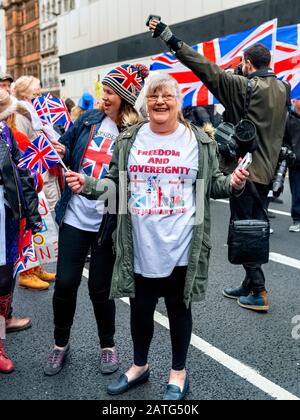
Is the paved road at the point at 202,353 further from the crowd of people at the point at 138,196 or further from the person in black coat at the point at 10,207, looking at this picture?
the person in black coat at the point at 10,207

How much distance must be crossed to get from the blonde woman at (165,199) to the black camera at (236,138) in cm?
83

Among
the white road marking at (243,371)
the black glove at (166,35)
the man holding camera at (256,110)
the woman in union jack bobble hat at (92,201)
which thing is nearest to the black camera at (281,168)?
the man holding camera at (256,110)

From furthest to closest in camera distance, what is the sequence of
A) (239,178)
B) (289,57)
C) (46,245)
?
(289,57) → (46,245) → (239,178)

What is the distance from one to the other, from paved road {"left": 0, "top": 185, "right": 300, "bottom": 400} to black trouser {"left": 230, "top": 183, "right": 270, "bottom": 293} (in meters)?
0.27

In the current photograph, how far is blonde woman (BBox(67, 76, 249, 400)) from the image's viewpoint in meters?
2.60

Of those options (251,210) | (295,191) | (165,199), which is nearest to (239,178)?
(165,199)

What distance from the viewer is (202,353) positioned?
340cm

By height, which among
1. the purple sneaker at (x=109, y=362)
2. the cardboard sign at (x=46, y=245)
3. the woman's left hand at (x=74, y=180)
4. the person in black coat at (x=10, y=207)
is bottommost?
the purple sneaker at (x=109, y=362)

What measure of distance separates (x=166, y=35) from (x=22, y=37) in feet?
227

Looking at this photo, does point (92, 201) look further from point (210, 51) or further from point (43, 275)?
point (210, 51)

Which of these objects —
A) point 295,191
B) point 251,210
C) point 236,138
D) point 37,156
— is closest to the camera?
point 236,138

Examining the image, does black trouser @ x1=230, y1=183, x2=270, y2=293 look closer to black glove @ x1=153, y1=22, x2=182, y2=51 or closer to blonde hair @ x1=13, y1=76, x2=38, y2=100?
black glove @ x1=153, y1=22, x2=182, y2=51

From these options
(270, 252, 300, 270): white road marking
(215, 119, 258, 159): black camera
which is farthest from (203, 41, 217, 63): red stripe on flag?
(215, 119, 258, 159): black camera

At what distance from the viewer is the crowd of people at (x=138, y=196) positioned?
2.62 metres
